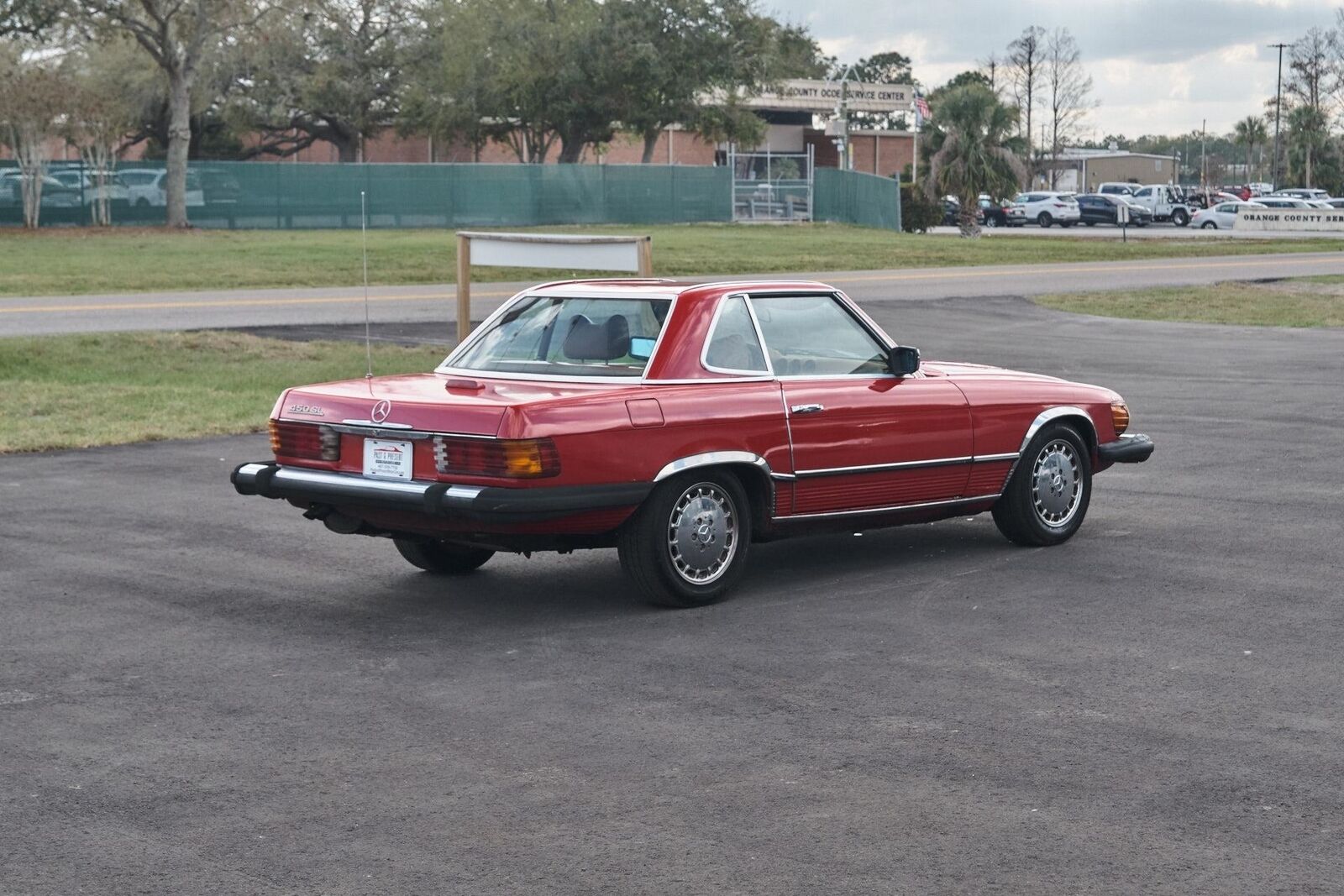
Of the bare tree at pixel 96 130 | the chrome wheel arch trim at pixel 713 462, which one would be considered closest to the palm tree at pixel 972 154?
the bare tree at pixel 96 130

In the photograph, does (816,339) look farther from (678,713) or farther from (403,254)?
(403,254)

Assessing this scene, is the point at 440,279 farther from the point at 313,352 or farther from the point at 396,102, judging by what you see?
the point at 396,102

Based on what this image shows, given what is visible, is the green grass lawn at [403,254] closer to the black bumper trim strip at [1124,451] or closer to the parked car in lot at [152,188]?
the parked car in lot at [152,188]

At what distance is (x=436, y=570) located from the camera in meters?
8.93

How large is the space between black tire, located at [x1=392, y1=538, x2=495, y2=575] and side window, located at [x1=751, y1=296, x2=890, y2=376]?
176cm

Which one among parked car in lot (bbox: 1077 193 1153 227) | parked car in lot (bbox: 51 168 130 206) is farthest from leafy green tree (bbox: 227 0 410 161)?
parked car in lot (bbox: 1077 193 1153 227)

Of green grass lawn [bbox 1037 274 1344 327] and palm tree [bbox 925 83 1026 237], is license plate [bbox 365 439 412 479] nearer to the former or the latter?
green grass lawn [bbox 1037 274 1344 327]

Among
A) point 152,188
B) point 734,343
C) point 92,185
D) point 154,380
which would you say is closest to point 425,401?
point 734,343

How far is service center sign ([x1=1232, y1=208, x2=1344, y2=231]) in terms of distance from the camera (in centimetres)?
5772

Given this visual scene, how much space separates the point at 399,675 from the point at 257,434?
7639mm

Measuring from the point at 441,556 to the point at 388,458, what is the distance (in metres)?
1.26

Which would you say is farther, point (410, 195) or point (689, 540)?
point (410, 195)

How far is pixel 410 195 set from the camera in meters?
50.1

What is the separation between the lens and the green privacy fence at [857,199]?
52406mm
